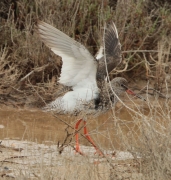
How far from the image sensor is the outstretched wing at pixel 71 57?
655 centimetres

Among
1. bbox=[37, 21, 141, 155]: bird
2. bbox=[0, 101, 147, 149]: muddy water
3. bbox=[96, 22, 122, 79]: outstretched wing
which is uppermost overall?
bbox=[96, 22, 122, 79]: outstretched wing

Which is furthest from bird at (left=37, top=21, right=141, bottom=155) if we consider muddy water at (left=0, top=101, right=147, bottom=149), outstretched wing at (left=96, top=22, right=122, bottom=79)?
muddy water at (left=0, top=101, right=147, bottom=149)

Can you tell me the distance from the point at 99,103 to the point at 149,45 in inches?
103

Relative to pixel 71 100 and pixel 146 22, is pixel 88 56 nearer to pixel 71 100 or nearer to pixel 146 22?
pixel 71 100

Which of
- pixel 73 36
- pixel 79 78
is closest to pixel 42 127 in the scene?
pixel 79 78

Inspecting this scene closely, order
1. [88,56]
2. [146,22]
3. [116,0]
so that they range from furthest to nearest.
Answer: [116,0]
[146,22]
[88,56]

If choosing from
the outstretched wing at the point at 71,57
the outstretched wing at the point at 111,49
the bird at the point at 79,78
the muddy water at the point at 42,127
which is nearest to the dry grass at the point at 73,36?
the muddy water at the point at 42,127

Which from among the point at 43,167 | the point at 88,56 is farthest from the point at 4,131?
the point at 43,167

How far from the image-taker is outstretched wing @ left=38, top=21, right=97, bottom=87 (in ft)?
21.5

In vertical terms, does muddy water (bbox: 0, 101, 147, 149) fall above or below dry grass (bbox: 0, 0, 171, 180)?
below

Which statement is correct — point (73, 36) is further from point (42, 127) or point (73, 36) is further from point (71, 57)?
point (71, 57)

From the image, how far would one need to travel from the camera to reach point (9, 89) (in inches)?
335

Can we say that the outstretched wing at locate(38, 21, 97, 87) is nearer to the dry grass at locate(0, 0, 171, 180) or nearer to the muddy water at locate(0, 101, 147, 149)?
the muddy water at locate(0, 101, 147, 149)

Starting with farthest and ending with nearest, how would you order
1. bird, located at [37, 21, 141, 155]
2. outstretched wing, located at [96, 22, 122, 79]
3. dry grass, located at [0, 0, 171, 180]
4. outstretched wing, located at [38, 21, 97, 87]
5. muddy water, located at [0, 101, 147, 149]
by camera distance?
dry grass, located at [0, 0, 171, 180] < outstretched wing, located at [96, 22, 122, 79] < muddy water, located at [0, 101, 147, 149] < bird, located at [37, 21, 141, 155] < outstretched wing, located at [38, 21, 97, 87]
